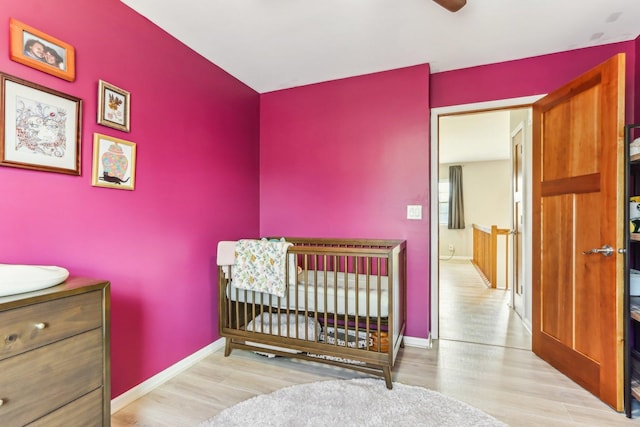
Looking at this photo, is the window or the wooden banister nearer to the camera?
the wooden banister

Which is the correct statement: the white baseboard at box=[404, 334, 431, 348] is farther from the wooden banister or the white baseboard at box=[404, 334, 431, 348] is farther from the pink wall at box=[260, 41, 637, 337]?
the wooden banister

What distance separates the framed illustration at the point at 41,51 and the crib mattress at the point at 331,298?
5.12ft

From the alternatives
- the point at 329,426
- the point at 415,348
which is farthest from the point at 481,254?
the point at 329,426

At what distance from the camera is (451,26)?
6.38 feet

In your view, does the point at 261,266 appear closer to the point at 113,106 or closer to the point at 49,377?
the point at 49,377

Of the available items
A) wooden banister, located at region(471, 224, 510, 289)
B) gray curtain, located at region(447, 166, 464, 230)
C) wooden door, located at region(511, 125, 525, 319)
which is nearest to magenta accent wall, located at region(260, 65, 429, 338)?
wooden door, located at region(511, 125, 525, 319)

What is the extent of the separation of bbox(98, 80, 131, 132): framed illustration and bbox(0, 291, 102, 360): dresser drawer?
0.99 meters

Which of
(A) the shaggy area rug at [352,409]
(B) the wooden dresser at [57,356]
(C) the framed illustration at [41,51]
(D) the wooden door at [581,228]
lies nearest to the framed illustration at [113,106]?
(C) the framed illustration at [41,51]

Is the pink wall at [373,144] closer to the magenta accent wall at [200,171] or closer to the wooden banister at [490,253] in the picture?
the magenta accent wall at [200,171]

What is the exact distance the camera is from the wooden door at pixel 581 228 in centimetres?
162

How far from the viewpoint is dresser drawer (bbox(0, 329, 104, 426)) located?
943 millimetres

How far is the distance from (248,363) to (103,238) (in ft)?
4.20

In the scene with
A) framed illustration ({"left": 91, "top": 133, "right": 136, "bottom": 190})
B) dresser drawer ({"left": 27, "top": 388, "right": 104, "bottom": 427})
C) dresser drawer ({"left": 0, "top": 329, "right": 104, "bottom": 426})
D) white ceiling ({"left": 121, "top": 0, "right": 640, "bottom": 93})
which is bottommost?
dresser drawer ({"left": 27, "top": 388, "right": 104, "bottom": 427})

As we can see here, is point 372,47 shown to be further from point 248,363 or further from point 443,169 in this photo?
point 443,169
